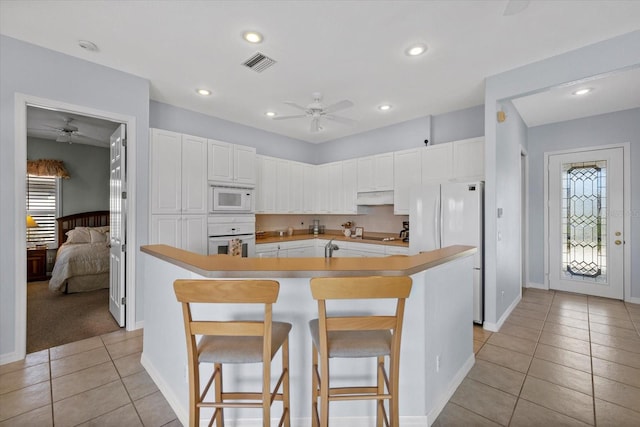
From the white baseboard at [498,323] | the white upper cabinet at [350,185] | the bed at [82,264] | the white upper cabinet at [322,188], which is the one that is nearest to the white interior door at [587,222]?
the white baseboard at [498,323]

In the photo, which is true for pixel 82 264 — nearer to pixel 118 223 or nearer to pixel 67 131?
pixel 118 223

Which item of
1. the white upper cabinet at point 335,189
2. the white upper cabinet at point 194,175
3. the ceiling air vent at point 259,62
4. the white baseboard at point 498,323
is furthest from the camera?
the white upper cabinet at point 335,189

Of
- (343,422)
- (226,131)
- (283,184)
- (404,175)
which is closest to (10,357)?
(343,422)

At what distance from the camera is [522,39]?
8.37ft

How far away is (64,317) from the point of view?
11.7ft

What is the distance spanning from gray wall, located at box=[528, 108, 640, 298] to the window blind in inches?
357

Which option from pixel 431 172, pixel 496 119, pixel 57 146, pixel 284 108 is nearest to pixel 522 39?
pixel 496 119

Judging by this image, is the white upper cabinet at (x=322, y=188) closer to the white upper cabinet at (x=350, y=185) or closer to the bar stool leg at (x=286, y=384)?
the white upper cabinet at (x=350, y=185)

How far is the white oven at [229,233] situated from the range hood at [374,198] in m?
1.95

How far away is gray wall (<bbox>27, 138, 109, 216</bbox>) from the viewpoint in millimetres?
5660

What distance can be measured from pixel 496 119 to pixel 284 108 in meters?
2.77

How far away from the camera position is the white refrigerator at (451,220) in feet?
11.1

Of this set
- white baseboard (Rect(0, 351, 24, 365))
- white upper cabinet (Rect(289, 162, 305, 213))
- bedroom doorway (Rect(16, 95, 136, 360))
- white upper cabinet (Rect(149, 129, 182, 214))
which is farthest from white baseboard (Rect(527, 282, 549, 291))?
white baseboard (Rect(0, 351, 24, 365))

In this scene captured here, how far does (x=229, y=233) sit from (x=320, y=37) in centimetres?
275
